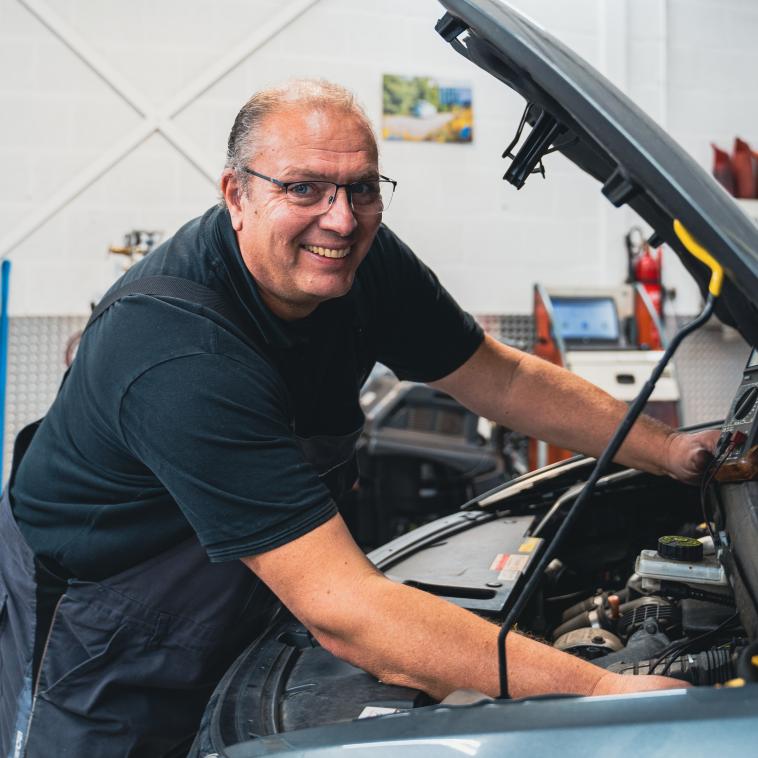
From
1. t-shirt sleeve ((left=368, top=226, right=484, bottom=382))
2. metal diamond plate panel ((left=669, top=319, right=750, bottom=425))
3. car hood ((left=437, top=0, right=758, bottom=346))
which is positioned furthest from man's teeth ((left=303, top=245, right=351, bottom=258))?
metal diamond plate panel ((left=669, top=319, right=750, bottom=425))

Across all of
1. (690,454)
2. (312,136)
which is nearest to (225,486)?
(312,136)

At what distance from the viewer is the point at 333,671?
1112mm

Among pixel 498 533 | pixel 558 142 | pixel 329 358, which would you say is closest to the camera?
pixel 558 142

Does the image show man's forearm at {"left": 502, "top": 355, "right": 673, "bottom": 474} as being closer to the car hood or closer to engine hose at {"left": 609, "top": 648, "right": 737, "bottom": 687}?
engine hose at {"left": 609, "top": 648, "right": 737, "bottom": 687}

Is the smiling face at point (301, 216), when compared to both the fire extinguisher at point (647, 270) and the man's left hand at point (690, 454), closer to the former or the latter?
the man's left hand at point (690, 454)

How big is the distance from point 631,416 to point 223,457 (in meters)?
0.50

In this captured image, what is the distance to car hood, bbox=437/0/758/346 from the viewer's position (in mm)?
791

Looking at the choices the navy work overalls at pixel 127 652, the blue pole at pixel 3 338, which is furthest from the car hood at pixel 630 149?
the blue pole at pixel 3 338

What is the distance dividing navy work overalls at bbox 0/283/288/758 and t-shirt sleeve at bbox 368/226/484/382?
0.57 meters

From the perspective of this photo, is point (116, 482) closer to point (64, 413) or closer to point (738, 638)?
point (64, 413)

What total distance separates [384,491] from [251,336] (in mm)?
2740

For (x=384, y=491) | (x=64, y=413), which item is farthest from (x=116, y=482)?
(x=384, y=491)

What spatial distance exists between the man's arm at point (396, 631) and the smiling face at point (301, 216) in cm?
42

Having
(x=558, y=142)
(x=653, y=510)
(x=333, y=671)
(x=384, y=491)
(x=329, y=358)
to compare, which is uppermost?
(x=558, y=142)
